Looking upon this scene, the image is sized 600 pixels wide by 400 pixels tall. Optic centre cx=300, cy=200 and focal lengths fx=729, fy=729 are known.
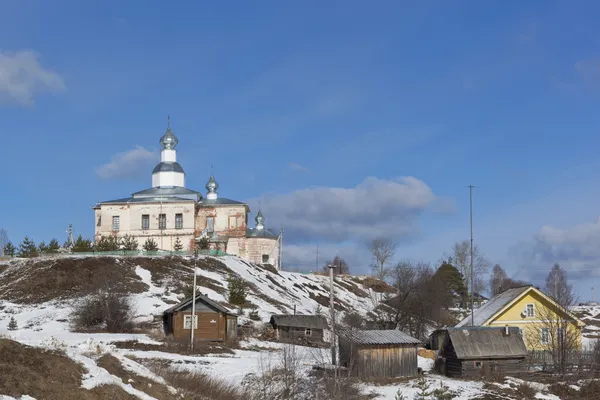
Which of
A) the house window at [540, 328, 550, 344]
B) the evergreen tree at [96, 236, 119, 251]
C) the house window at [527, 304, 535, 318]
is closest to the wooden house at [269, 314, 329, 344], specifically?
the house window at [527, 304, 535, 318]

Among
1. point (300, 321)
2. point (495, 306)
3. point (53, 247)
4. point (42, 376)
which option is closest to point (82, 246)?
point (53, 247)

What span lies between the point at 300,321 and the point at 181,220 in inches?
1269

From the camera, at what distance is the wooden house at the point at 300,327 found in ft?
178

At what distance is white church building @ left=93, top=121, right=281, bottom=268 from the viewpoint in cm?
8400

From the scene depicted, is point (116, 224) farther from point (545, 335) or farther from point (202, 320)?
point (545, 335)

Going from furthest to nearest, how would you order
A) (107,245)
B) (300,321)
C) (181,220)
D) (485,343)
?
(181,220)
(107,245)
(300,321)
(485,343)

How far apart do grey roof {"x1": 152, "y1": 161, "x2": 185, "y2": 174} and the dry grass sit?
218 ft

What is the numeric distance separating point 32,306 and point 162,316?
13.2 metres

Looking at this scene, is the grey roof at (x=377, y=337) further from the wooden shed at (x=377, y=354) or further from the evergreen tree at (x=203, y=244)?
the evergreen tree at (x=203, y=244)

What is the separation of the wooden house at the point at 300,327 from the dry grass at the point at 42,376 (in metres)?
31.8

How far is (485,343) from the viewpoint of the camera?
127ft

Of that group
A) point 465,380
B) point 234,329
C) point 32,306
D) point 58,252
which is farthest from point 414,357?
point 58,252

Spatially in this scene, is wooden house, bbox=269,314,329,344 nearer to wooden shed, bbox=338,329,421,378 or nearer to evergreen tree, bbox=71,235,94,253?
wooden shed, bbox=338,329,421,378

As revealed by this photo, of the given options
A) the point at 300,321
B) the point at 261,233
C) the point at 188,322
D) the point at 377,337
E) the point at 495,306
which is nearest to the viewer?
the point at 377,337
